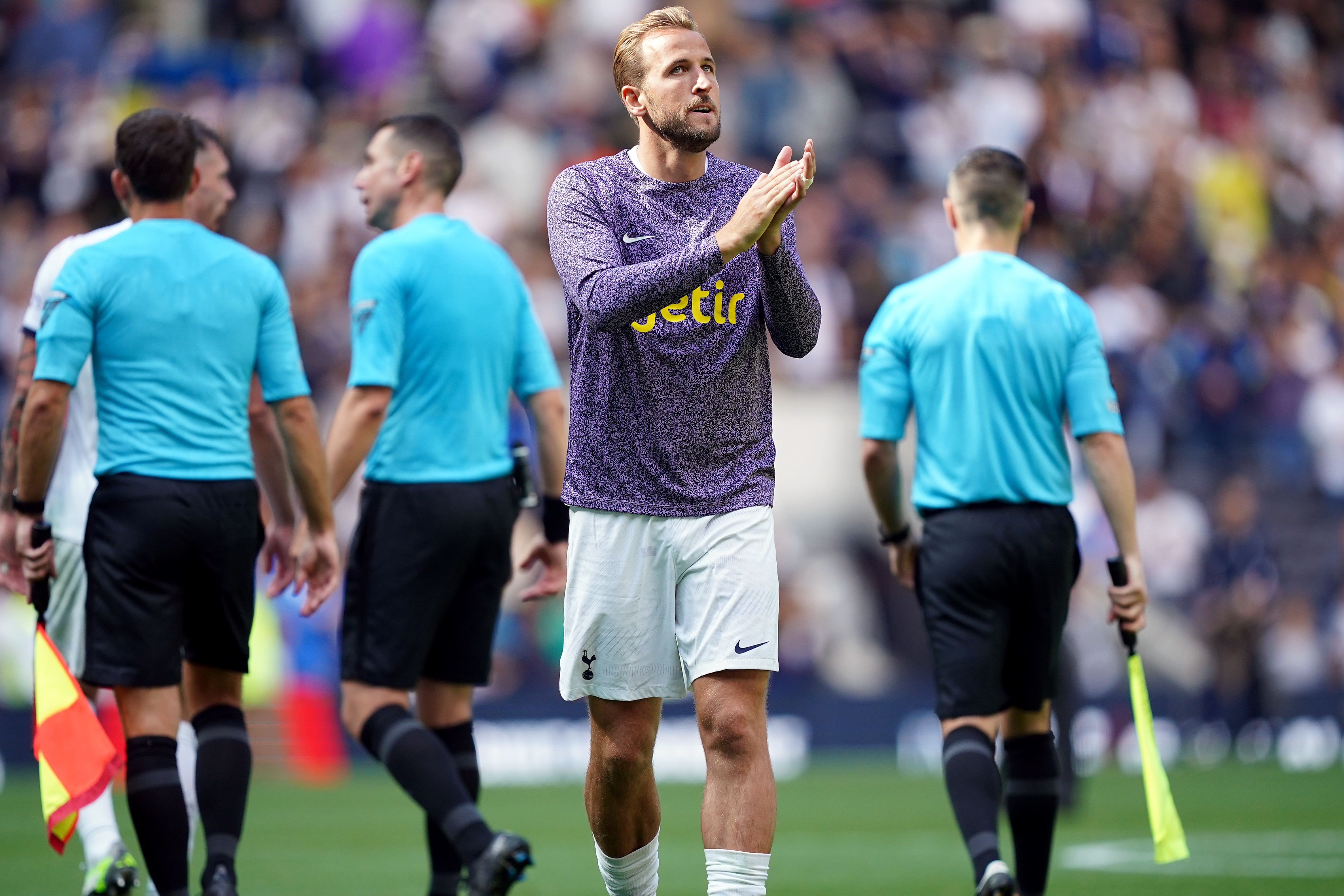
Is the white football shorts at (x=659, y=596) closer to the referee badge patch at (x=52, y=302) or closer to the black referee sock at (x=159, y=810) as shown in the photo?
the black referee sock at (x=159, y=810)

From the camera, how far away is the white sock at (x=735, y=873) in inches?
189

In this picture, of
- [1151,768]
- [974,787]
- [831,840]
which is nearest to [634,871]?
[974,787]

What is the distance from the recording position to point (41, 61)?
17359 millimetres

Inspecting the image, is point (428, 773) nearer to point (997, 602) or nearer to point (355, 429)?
point (355, 429)

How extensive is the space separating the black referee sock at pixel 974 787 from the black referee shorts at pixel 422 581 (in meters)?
1.68

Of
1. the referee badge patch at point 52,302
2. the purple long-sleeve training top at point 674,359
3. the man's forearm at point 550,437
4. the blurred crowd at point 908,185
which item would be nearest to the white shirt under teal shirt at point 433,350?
the man's forearm at point 550,437

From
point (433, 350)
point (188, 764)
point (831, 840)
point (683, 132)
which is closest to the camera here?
point (683, 132)

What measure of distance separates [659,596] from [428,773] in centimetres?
119

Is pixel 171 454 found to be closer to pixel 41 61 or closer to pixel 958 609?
pixel 958 609

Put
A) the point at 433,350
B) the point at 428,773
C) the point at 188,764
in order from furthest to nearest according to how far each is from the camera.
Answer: the point at 188,764, the point at 433,350, the point at 428,773

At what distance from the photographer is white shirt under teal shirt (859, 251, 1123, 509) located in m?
6.12

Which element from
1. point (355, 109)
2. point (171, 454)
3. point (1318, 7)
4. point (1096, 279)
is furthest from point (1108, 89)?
point (171, 454)

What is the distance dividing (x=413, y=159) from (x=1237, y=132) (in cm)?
1484

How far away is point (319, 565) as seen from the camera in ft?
20.1
